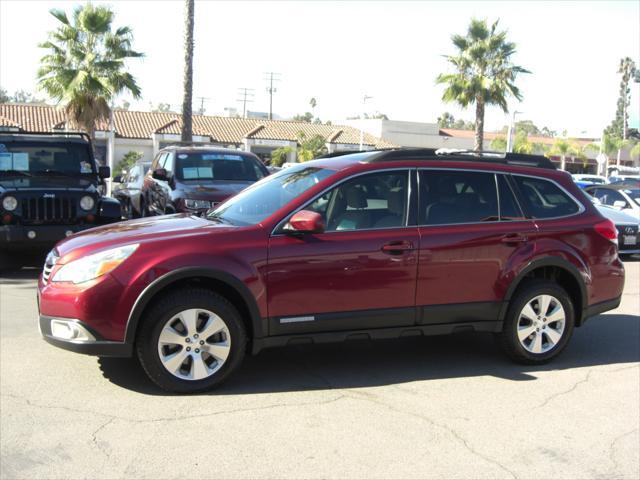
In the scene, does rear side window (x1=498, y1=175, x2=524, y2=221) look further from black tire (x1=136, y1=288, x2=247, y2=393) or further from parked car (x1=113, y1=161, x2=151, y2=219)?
parked car (x1=113, y1=161, x2=151, y2=219)

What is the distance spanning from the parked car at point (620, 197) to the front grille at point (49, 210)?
10.9m

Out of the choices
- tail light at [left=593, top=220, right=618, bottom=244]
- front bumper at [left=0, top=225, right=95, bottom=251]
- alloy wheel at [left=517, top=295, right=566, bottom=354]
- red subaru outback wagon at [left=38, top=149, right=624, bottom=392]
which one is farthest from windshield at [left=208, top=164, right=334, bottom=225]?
front bumper at [left=0, top=225, right=95, bottom=251]

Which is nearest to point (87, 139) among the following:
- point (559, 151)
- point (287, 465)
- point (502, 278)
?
point (502, 278)

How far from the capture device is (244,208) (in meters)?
5.58

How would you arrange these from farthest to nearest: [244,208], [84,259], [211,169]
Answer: [211,169]
[244,208]
[84,259]

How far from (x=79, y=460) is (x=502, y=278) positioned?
352 centimetres

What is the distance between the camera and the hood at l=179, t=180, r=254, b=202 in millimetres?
10586

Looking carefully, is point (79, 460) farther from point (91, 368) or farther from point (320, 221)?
point (320, 221)

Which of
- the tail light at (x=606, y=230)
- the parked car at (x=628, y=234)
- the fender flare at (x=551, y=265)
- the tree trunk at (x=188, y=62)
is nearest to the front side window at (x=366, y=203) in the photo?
the fender flare at (x=551, y=265)

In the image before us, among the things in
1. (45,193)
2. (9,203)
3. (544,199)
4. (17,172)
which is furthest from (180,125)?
(544,199)

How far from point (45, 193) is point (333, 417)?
6.52m

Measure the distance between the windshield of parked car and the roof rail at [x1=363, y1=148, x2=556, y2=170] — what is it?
6018 millimetres

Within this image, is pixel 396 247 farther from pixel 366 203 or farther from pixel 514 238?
pixel 514 238

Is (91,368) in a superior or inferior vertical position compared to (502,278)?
inferior
